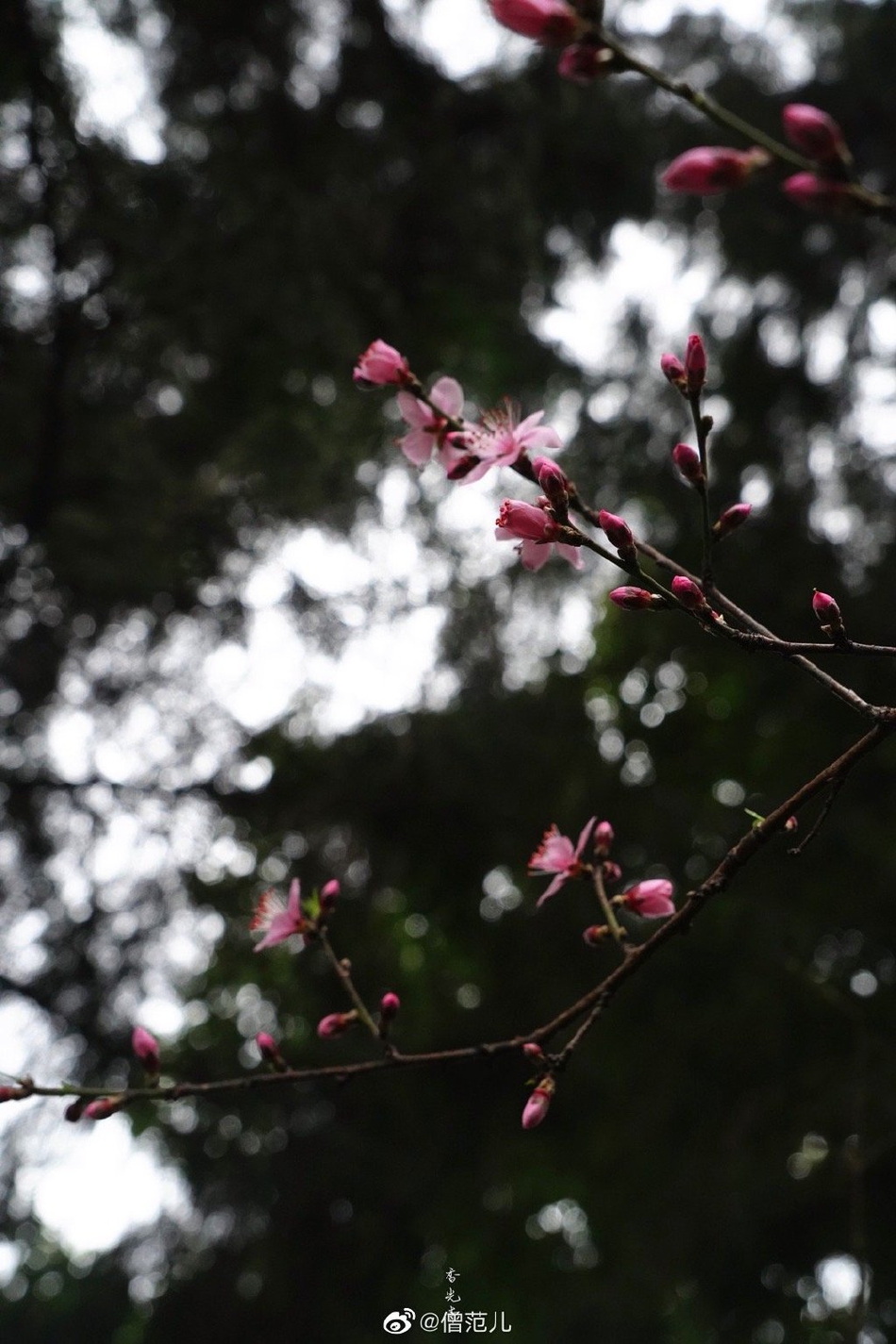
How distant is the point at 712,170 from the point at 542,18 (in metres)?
0.20

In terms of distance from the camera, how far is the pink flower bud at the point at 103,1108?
1.33 metres

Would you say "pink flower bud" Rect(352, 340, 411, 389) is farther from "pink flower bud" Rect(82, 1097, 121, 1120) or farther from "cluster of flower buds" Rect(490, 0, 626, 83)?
"pink flower bud" Rect(82, 1097, 121, 1120)

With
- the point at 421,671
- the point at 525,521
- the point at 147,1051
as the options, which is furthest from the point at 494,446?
the point at 421,671

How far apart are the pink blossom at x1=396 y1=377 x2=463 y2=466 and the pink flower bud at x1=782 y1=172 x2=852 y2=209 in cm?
78

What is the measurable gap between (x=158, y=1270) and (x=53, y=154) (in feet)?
17.2

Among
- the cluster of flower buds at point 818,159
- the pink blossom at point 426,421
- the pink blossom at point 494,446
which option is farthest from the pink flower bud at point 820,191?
the pink blossom at point 426,421

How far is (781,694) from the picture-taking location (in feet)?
14.2

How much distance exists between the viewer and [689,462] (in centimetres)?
119

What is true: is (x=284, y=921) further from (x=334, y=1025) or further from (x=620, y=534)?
(x=620, y=534)

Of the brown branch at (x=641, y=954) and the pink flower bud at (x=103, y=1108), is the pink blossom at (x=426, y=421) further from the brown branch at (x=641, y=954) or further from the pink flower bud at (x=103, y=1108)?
the pink flower bud at (x=103, y=1108)

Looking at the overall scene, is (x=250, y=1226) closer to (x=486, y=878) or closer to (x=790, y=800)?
(x=486, y=878)

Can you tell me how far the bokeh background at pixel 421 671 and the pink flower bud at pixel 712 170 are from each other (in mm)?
2942

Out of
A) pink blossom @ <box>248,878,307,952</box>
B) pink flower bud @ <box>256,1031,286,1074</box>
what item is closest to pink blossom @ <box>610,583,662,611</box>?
pink blossom @ <box>248,878,307,952</box>

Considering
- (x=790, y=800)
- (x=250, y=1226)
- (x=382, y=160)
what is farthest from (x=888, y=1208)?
(x=382, y=160)
